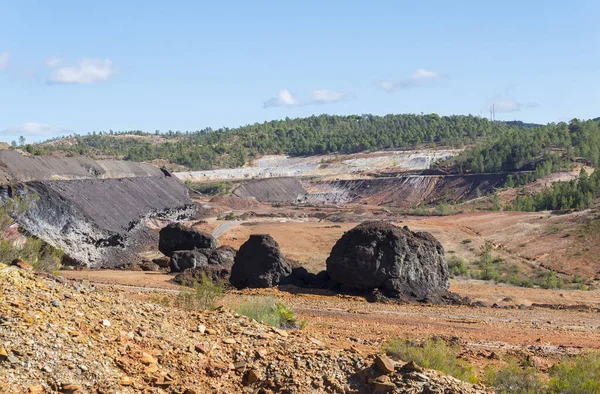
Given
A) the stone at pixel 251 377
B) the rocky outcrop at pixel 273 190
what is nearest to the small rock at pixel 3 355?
the stone at pixel 251 377

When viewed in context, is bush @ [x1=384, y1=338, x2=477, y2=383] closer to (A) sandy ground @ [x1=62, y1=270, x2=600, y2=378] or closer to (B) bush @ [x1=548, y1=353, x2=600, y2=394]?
(A) sandy ground @ [x1=62, y1=270, x2=600, y2=378]

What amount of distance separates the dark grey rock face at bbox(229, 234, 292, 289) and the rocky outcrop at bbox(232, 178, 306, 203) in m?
59.8

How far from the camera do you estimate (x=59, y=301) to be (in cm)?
1018

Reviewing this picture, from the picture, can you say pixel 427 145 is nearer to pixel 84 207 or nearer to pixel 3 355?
pixel 84 207

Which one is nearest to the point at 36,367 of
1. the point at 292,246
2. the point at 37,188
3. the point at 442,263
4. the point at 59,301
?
the point at 59,301

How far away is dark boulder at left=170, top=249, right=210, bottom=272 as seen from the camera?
1276 inches

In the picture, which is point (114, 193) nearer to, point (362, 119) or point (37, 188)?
point (37, 188)

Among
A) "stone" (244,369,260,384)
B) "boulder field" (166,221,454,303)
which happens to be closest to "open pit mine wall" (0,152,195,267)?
"boulder field" (166,221,454,303)

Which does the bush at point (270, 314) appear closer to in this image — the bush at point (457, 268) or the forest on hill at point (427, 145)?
the bush at point (457, 268)

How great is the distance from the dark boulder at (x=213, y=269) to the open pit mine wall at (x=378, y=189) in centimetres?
5423

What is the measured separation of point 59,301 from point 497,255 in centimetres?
3732

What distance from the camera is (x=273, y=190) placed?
9600 cm

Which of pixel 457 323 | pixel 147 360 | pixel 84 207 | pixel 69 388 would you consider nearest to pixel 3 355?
pixel 69 388

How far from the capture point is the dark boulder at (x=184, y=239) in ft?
119
